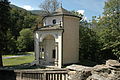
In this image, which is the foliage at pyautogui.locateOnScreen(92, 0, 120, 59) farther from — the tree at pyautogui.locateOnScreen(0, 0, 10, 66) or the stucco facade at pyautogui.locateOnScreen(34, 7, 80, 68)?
the tree at pyautogui.locateOnScreen(0, 0, 10, 66)

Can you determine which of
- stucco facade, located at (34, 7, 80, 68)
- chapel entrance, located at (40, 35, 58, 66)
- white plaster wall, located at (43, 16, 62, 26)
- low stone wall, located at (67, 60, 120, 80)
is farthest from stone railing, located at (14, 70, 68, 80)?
white plaster wall, located at (43, 16, 62, 26)

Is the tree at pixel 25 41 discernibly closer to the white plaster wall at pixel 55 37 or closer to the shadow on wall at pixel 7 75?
the white plaster wall at pixel 55 37

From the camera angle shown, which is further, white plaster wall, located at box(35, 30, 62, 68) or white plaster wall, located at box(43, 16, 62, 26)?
white plaster wall, located at box(43, 16, 62, 26)

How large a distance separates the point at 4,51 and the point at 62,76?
678 inches

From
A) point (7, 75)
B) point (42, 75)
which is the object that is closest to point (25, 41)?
point (7, 75)

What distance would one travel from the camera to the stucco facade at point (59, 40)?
2295cm

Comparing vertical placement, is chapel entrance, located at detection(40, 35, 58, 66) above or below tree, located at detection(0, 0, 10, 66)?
below

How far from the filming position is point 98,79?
5887mm

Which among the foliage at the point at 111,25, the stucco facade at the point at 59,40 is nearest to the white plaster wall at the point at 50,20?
the stucco facade at the point at 59,40

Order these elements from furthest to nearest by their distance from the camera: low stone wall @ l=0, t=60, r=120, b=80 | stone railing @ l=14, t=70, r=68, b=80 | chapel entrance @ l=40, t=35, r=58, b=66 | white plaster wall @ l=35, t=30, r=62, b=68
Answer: chapel entrance @ l=40, t=35, r=58, b=66 < white plaster wall @ l=35, t=30, r=62, b=68 < stone railing @ l=14, t=70, r=68, b=80 < low stone wall @ l=0, t=60, r=120, b=80

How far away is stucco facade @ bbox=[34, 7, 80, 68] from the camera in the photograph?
75.3 feet

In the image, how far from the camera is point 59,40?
22938 mm

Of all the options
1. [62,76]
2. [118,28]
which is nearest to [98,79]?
[62,76]

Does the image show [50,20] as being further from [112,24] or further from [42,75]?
[42,75]
